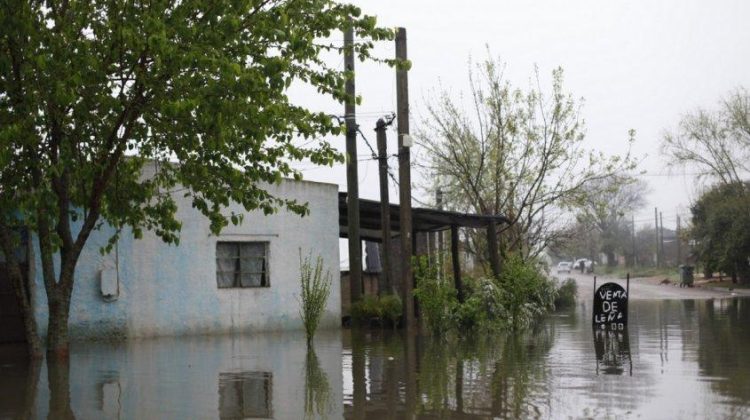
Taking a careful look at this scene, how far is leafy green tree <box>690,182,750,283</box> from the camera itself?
47.8 metres

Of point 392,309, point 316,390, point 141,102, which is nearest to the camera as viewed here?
point 316,390

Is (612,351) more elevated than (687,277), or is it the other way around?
(687,277)

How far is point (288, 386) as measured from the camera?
1200 cm

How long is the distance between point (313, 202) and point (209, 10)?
10498 millimetres

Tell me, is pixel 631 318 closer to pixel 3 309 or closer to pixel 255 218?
pixel 255 218

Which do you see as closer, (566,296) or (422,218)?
(422,218)

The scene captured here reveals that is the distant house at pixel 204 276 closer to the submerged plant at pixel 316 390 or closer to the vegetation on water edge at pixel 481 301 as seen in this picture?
the vegetation on water edge at pixel 481 301

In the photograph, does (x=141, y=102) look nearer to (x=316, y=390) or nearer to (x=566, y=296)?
(x=316, y=390)

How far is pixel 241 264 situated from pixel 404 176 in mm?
4783

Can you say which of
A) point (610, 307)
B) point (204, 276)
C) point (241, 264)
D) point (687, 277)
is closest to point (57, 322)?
point (204, 276)

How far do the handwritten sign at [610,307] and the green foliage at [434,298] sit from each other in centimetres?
295

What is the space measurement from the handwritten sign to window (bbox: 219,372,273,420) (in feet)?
29.5

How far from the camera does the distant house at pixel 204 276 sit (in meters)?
20.8

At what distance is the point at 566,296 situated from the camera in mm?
35656
